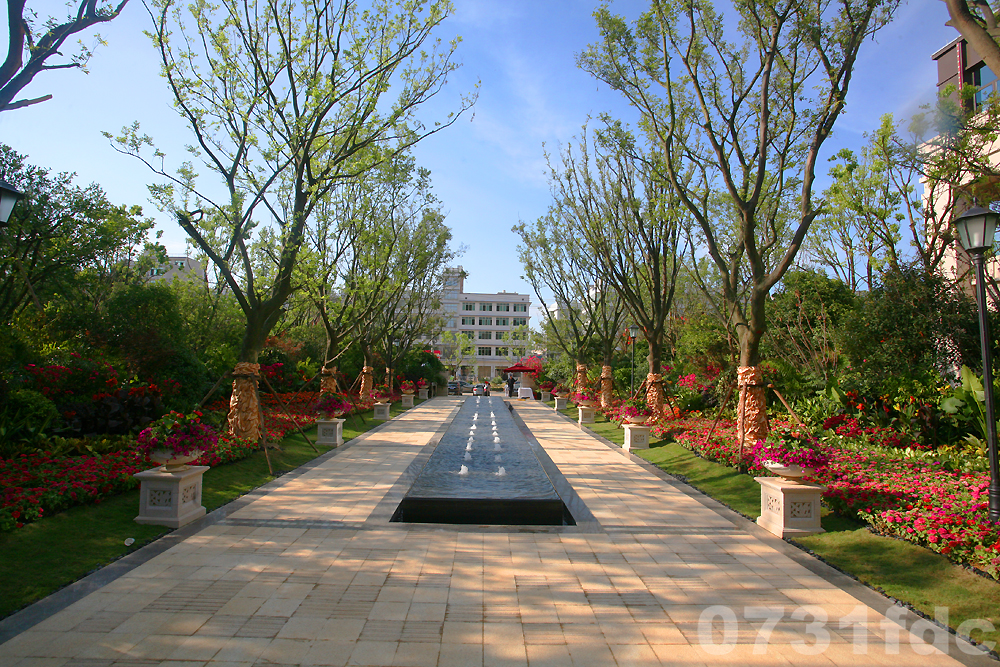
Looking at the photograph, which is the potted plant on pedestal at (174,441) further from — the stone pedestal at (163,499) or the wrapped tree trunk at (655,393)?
the wrapped tree trunk at (655,393)

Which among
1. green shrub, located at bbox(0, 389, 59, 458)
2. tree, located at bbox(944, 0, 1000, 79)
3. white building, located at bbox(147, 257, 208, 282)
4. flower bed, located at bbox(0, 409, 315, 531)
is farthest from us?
white building, located at bbox(147, 257, 208, 282)

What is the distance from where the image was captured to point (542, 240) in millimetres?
24969

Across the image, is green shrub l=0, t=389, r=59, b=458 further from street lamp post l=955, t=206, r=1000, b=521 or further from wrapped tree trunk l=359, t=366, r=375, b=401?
wrapped tree trunk l=359, t=366, r=375, b=401

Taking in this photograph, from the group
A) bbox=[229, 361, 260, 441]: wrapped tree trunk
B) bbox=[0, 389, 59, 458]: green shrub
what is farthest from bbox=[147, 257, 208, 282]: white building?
bbox=[0, 389, 59, 458]: green shrub

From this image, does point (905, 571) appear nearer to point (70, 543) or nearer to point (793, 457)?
point (793, 457)

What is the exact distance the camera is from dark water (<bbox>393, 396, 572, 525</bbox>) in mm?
7320

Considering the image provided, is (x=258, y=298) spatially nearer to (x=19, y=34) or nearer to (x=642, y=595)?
(x=19, y=34)

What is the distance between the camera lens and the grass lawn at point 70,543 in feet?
14.9

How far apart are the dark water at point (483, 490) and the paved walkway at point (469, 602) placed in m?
0.57

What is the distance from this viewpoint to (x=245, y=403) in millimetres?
11039

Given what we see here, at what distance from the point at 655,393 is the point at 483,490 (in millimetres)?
8804

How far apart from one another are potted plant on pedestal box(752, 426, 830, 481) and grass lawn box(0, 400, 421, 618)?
738cm

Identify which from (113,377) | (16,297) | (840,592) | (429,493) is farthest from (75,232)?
(840,592)

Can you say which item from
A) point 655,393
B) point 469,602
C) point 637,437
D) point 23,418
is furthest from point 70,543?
point 655,393
